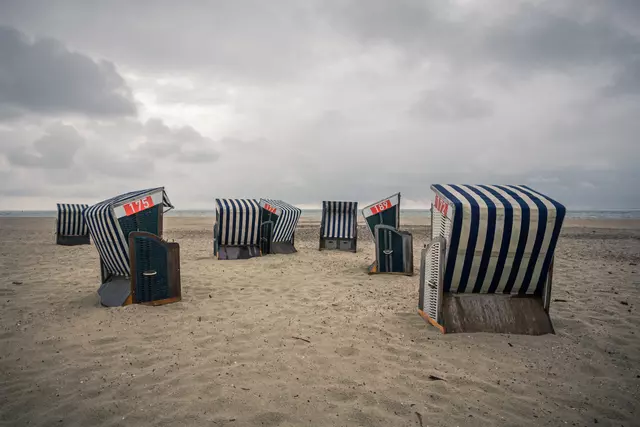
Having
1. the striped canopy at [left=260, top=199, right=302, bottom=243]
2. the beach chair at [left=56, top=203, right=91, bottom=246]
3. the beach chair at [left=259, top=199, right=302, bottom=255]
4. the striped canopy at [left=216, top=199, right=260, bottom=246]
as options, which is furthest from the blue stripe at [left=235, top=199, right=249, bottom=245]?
the beach chair at [left=56, top=203, right=91, bottom=246]

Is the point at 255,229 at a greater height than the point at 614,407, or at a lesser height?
greater

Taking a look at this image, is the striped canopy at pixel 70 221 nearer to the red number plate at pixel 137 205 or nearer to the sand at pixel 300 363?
the sand at pixel 300 363

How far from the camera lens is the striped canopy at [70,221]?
1502 centimetres

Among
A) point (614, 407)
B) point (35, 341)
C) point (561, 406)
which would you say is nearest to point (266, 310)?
point (35, 341)

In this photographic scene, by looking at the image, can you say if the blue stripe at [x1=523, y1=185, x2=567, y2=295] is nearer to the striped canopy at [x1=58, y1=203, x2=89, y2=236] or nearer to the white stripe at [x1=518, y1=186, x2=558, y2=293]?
the white stripe at [x1=518, y1=186, x2=558, y2=293]

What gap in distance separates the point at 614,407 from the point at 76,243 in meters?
18.2

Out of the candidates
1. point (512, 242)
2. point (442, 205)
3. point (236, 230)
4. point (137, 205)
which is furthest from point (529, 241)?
point (236, 230)

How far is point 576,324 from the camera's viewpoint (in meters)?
5.14

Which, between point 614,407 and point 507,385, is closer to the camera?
point 614,407

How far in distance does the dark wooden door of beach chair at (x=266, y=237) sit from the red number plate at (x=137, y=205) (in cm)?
621

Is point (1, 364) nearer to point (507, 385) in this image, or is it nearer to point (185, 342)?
point (185, 342)

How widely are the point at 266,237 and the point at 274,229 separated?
0.41 metres

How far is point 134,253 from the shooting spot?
18.6ft

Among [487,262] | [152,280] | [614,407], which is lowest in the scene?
[614,407]
